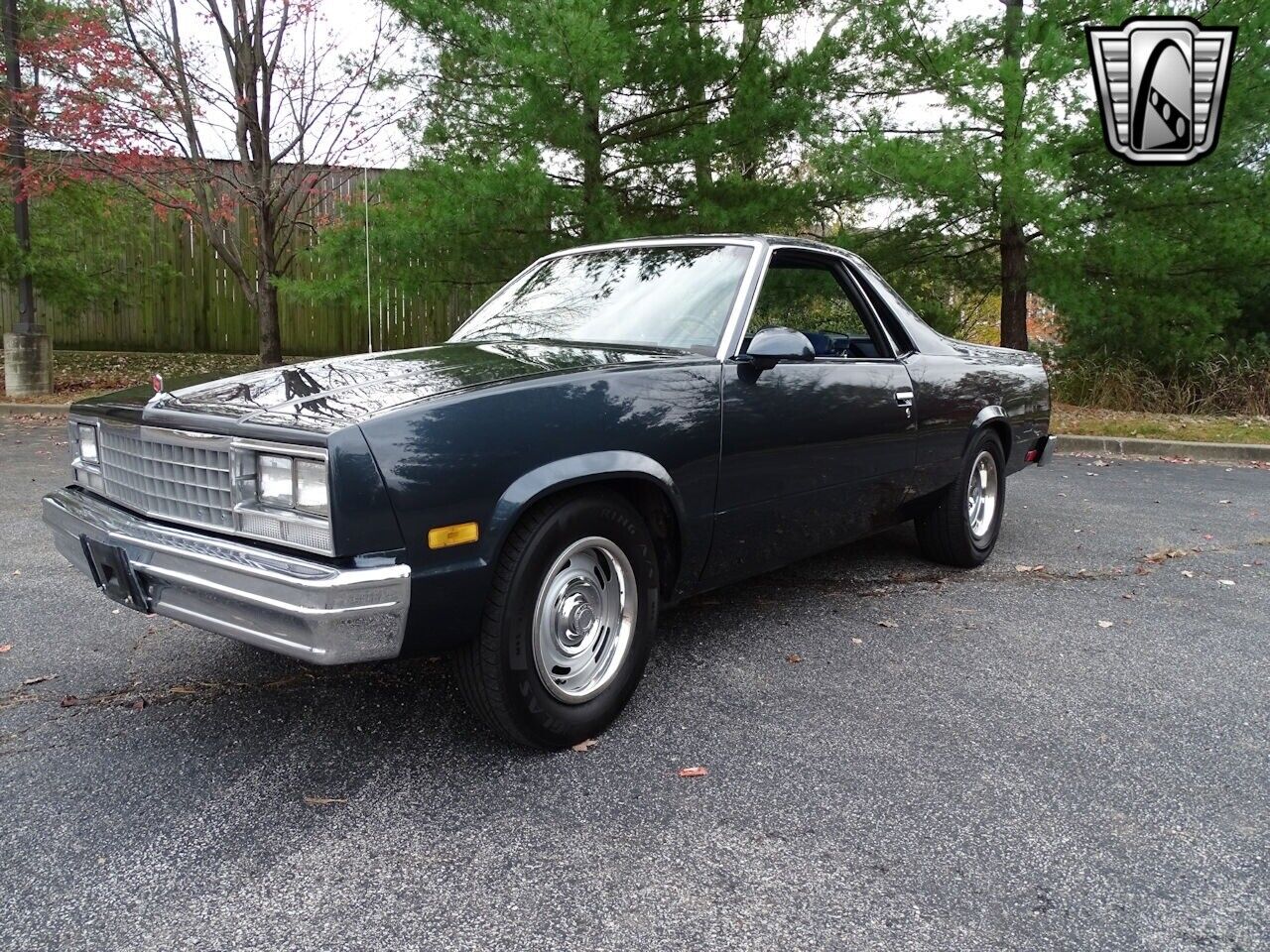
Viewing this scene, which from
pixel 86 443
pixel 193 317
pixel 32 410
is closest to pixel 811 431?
pixel 86 443

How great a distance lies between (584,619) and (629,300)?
1.36 meters

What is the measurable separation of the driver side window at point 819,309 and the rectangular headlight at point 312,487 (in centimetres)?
208

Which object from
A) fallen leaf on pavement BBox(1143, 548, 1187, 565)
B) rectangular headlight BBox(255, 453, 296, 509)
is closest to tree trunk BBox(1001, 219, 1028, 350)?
fallen leaf on pavement BBox(1143, 548, 1187, 565)

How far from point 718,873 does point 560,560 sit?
93 centimetres

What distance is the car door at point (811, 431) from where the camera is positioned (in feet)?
10.5

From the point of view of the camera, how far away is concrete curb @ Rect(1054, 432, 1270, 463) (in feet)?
30.1

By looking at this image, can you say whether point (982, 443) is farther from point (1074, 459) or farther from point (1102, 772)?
point (1074, 459)

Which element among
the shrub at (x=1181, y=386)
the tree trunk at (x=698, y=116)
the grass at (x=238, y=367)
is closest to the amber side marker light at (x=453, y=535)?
the grass at (x=238, y=367)

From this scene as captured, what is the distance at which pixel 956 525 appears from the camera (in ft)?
15.5

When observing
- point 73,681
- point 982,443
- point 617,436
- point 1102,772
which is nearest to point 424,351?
point 617,436

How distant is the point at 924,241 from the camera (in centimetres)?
1109

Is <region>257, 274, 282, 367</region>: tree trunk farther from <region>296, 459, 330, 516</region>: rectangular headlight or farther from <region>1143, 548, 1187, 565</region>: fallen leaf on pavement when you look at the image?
<region>296, 459, 330, 516</region>: rectangular headlight

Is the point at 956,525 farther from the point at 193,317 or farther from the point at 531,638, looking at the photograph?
the point at 193,317

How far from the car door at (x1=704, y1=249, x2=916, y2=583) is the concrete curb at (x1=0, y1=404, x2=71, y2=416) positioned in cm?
970
